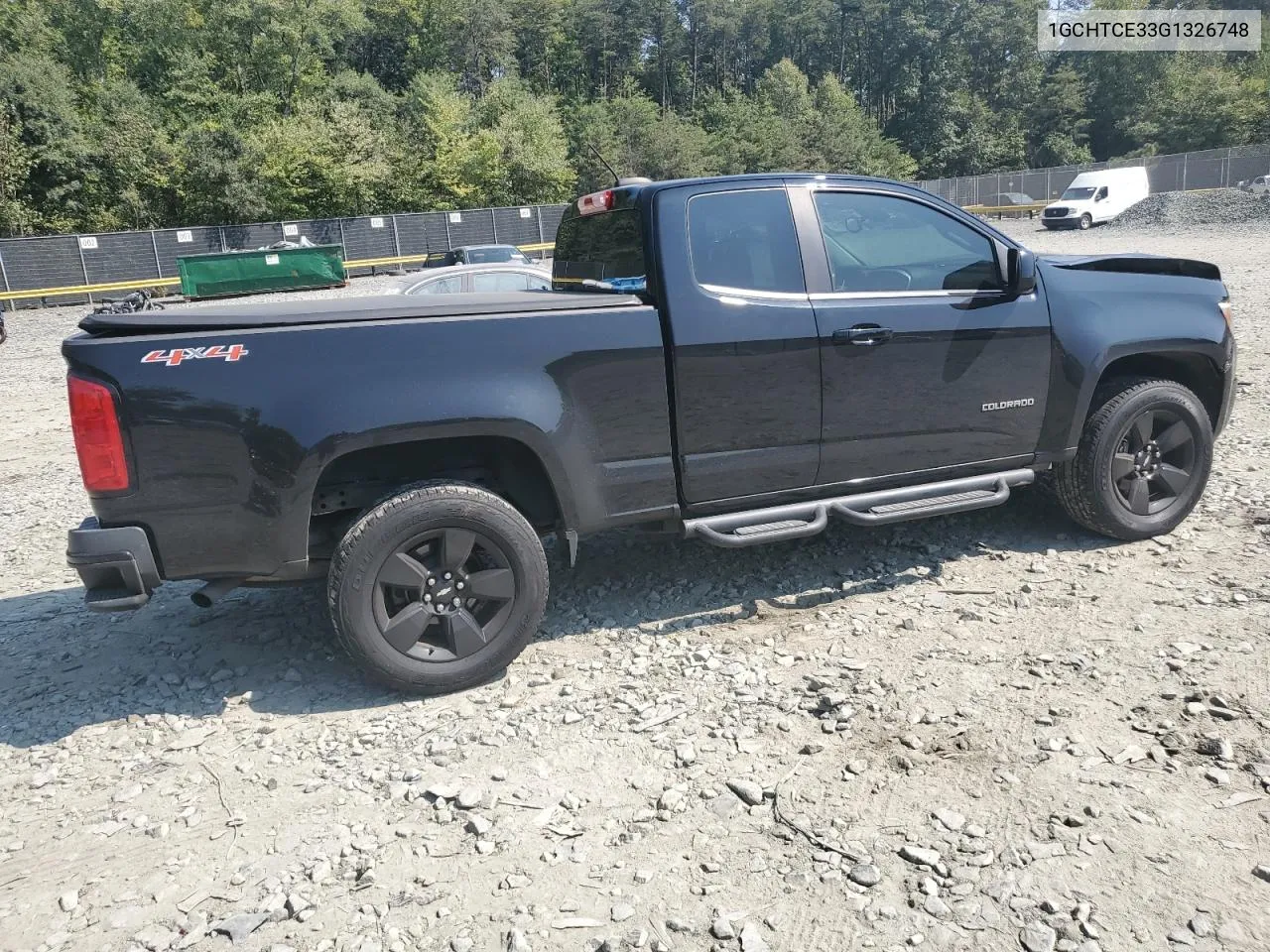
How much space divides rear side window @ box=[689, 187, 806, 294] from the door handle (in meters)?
0.29

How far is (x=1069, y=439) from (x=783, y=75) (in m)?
91.1

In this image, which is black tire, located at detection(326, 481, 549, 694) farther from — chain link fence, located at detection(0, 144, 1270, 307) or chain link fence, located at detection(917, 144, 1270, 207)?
chain link fence, located at detection(917, 144, 1270, 207)

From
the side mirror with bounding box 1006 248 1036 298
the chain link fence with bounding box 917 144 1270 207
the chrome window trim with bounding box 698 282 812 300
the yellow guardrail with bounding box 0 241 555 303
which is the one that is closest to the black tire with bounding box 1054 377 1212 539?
the side mirror with bounding box 1006 248 1036 298

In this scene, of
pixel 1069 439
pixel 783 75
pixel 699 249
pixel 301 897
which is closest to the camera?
pixel 301 897

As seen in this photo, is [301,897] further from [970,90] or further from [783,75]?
[970,90]

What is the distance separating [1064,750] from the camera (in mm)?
3445

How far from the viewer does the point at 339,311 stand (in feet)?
13.0

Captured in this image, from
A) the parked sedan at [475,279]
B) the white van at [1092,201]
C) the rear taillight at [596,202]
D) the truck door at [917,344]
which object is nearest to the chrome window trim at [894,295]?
the truck door at [917,344]

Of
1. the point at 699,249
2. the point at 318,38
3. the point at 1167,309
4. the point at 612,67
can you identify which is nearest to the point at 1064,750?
the point at 699,249

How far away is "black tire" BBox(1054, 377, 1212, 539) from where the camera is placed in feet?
16.9

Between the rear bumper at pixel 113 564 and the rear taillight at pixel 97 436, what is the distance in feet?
0.58

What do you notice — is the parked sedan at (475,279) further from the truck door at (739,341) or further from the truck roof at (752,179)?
the truck door at (739,341)

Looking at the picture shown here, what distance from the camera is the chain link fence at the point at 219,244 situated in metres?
30.1

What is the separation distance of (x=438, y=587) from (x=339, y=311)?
1200 mm
